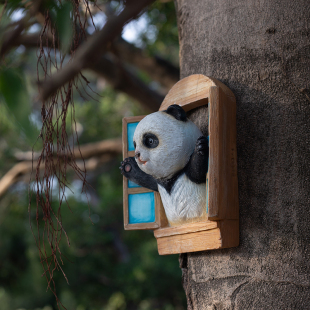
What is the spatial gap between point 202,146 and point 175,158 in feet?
0.28

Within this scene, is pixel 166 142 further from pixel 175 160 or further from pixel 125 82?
pixel 125 82

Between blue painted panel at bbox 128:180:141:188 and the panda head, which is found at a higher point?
the panda head

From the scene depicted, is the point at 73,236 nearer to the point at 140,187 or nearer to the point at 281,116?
the point at 140,187

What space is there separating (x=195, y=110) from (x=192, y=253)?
373 mm

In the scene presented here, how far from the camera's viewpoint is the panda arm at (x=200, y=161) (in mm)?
829

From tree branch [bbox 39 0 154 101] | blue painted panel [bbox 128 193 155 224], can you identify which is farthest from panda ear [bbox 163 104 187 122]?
tree branch [bbox 39 0 154 101]

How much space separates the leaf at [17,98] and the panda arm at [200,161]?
21.0 inches

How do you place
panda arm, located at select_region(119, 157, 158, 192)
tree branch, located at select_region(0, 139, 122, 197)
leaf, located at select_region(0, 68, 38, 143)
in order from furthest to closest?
tree branch, located at select_region(0, 139, 122, 197) < panda arm, located at select_region(119, 157, 158, 192) < leaf, located at select_region(0, 68, 38, 143)

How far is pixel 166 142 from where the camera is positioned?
887 millimetres

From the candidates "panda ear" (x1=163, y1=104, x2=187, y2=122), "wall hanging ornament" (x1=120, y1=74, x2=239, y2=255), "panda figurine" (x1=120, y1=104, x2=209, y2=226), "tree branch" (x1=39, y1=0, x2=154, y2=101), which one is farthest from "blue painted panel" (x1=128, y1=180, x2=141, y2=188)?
"tree branch" (x1=39, y1=0, x2=154, y2=101)

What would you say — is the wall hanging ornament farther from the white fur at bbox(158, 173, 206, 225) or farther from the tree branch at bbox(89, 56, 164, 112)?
the tree branch at bbox(89, 56, 164, 112)

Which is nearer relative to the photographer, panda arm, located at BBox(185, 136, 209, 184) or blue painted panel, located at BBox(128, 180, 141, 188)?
panda arm, located at BBox(185, 136, 209, 184)

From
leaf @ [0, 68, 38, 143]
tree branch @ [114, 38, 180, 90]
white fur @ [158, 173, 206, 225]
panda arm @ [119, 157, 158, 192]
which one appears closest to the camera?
leaf @ [0, 68, 38, 143]

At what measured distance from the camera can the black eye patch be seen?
2.97 feet
